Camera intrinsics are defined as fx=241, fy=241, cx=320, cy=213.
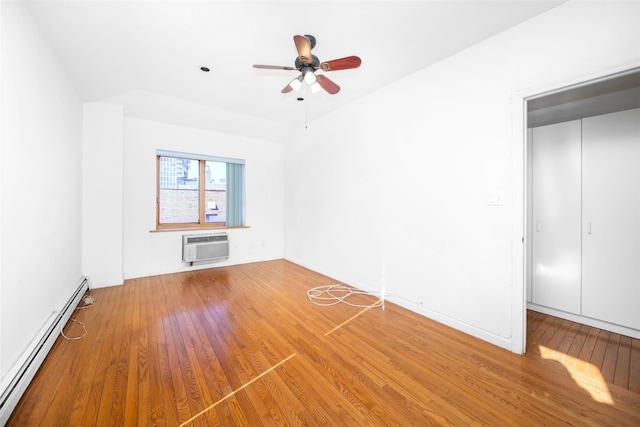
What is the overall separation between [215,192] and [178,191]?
0.66 meters

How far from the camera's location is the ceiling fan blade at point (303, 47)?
1.79 m

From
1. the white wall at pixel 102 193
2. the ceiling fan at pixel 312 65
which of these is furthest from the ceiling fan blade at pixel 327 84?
the white wall at pixel 102 193

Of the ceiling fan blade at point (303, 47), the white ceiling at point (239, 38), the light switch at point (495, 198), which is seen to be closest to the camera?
the ceiling fan blade at point (303, 47)

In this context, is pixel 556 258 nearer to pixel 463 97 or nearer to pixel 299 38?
pixel 463 97

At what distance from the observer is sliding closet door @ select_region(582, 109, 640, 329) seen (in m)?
2.30

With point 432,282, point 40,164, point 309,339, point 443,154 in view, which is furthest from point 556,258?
point 40,164

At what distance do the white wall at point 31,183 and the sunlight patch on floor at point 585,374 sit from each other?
3.80 meters

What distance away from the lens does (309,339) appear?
2240mm

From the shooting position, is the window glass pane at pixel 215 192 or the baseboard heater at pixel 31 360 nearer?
the baseboard heater at pixel 31 360

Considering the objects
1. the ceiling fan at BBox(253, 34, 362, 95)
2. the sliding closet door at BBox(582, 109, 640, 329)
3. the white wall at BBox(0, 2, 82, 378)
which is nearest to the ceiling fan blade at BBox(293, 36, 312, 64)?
the ceiling fan at BBox(253, 34, 362, 95)

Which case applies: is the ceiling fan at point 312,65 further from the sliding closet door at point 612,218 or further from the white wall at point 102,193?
the white wall at point 102,193

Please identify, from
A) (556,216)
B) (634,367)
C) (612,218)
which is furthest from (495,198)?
(634,367)

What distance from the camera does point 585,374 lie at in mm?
1774

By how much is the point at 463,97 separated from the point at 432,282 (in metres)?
1.94
